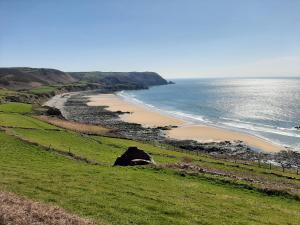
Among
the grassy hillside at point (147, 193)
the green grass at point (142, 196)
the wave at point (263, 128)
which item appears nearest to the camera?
the green grass at point (142, 196)

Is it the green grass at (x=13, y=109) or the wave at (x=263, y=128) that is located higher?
the green grass at (x=13, y=109)

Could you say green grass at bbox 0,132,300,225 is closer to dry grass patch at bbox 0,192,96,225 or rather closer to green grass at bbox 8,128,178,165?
dry grass patch at bbox 0,192,96,225

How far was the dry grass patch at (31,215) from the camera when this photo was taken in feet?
51.0

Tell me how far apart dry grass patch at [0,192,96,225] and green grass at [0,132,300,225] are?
107 inches

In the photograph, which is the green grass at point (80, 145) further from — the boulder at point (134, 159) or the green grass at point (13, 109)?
the green grass at point (13, 109)

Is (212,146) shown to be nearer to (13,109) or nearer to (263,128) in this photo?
(263,128)

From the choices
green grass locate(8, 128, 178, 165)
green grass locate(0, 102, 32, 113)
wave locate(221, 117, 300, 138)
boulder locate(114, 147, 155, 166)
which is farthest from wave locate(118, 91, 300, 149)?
green grass locate(0, 102, 32, 113)

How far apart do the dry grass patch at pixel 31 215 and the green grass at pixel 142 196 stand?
2.71m

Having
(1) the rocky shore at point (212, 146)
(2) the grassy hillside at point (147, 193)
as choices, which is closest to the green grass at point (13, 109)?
(1) the rocky shore at point (212, 146)

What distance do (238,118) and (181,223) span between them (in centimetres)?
12178

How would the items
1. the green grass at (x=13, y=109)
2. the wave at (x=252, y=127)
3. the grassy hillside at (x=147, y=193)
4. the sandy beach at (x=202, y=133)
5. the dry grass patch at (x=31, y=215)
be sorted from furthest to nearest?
1. the green grass at (x=13, y=109)
2. the wave at (x=252, y=127)
3. the sandy beach at (x=202, y=133)
4. the grassy hillside at (x=147, y=193)
5. the dry grass patch at (x=31, y=215)

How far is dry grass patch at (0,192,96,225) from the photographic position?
51.0ft

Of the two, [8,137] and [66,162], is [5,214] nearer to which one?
[66,162]

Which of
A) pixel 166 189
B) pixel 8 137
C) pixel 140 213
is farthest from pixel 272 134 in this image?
pixel 140 213
